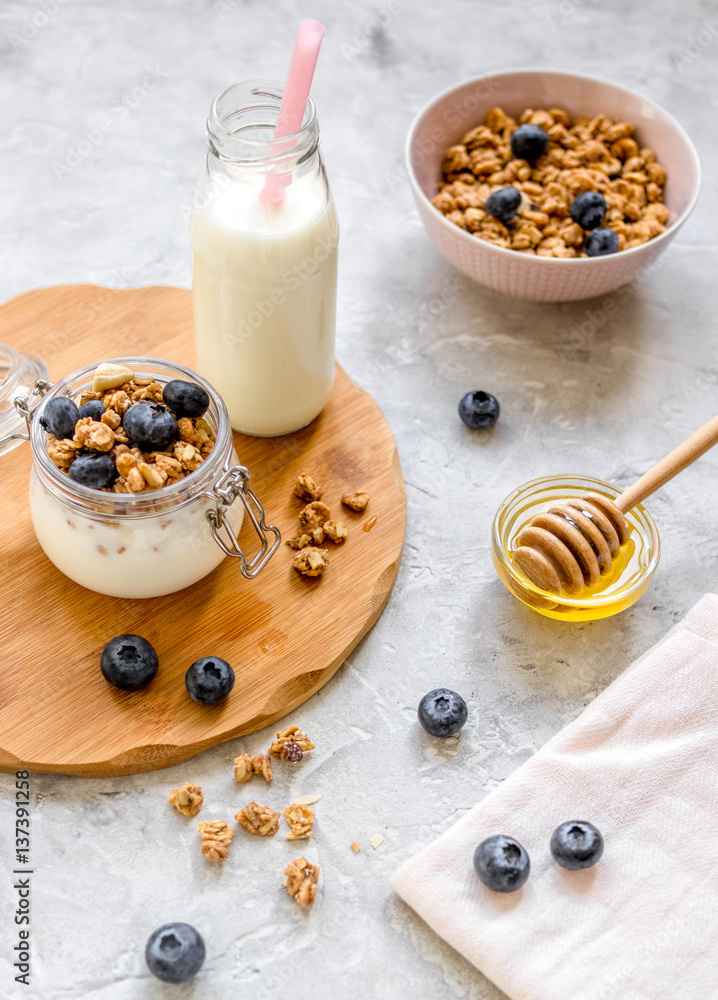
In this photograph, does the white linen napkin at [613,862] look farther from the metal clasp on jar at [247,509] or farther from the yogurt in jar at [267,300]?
the yogurt in jar at [267,300]

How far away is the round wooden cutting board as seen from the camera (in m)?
1.29

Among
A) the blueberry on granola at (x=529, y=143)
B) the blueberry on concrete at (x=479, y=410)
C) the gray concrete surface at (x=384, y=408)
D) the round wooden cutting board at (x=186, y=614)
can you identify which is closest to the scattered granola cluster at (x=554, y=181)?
the blueberry on granola at (x=529, y=143)

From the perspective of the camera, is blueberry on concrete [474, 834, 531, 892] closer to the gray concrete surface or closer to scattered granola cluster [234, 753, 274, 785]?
the gray concrete surface

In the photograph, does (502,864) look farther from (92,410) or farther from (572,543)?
(92,410)

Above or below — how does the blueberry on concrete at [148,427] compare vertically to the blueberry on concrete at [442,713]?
above

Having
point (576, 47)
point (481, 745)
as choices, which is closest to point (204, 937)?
point (481, 745)

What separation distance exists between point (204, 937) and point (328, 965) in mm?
150

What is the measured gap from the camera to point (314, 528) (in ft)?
4.88

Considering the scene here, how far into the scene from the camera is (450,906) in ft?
3.87

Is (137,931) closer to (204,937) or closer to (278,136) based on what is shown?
(204,937)

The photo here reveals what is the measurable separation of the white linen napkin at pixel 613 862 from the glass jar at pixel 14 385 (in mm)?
814

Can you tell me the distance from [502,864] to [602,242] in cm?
106

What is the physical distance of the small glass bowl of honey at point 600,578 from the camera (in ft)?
4.64

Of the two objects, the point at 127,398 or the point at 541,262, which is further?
the point at 541,262
